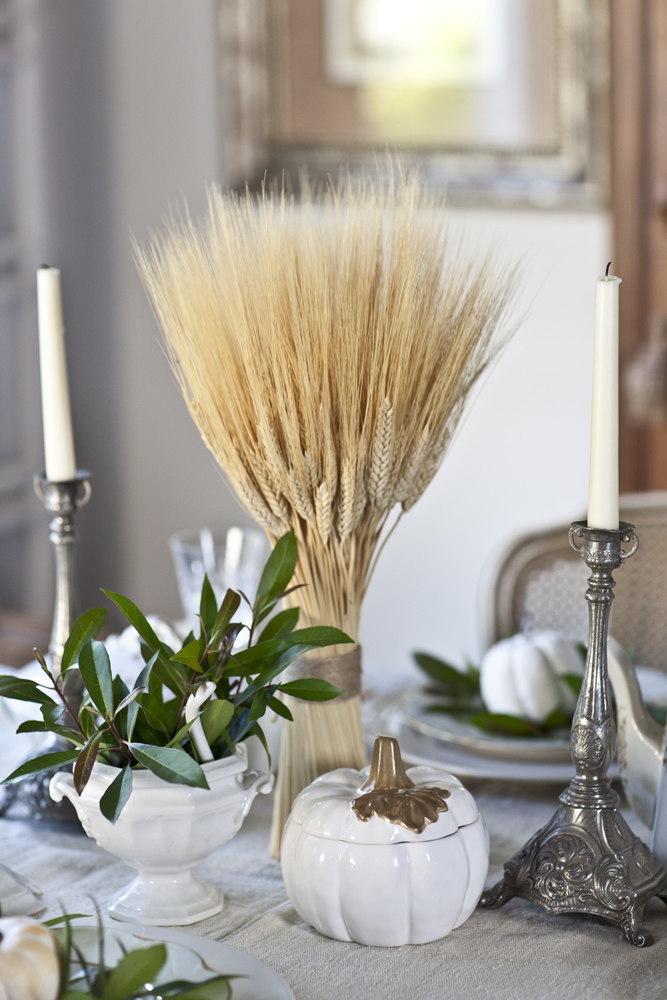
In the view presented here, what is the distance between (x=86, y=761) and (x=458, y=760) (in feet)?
1.11

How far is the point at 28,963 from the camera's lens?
0.41 meters

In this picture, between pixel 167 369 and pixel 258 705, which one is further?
pixel 167 369

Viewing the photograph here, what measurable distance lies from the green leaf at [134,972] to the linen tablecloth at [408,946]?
2.1 inches

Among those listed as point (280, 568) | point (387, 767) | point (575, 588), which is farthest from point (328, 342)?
point (575, 588)

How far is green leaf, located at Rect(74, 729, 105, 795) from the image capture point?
0.51 m

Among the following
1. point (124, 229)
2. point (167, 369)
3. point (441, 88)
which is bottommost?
point (167, 369)

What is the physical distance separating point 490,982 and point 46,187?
1820mm

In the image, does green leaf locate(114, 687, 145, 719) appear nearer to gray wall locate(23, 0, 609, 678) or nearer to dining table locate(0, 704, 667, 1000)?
dining table locate(0, 704, 667, 1000)

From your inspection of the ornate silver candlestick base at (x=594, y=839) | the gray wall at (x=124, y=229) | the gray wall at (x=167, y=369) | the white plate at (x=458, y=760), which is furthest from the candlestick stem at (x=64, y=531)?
the gray wall at (x=124, y=229)

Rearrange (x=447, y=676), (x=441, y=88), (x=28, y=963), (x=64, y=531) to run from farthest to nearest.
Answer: (x=441, y=88)
(x=447, y=676)
(x=64, y=531)
(x=28, y=963)

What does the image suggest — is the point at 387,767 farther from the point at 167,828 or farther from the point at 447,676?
the point at 447,676

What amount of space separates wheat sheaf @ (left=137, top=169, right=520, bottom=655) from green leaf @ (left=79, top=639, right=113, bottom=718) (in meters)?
0.14

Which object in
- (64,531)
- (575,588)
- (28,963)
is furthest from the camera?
(575,588)

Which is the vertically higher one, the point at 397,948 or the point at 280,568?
the point at 280,568
